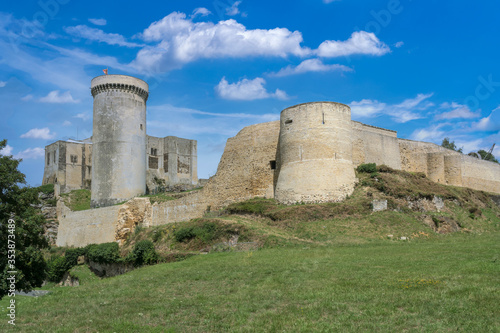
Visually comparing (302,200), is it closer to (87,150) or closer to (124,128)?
(124,128)

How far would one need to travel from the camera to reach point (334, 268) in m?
14.0

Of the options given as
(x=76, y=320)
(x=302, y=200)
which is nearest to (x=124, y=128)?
(x=302, y=200)

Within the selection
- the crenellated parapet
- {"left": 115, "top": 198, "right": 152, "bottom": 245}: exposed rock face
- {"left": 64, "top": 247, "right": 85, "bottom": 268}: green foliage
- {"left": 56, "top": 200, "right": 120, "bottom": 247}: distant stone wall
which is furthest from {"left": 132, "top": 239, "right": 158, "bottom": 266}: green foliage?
the crenellated parapet

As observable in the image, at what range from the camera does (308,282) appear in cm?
1262

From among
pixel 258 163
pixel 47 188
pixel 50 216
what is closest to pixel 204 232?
pixel 258 163

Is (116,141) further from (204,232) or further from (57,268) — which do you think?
(204,232)

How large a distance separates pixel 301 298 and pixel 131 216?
23.9 metres

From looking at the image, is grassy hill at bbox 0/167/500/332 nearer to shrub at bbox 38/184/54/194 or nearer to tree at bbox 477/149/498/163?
shrub at bbox 38/184/54/194

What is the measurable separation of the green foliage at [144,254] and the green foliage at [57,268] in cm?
871

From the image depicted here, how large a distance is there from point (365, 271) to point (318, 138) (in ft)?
43.1

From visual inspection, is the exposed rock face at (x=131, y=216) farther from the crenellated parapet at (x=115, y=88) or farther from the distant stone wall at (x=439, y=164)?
the distant stone wall at (x=439, y=164)

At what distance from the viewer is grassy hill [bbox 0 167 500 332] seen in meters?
9.48

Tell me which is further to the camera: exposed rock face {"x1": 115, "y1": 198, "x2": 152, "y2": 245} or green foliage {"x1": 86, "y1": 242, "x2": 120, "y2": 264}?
exposed rock face {"x1": 115, "y1": 198, "x2": 152, "y2": 245}

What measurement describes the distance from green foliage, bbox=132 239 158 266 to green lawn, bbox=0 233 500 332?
7.17 meters
